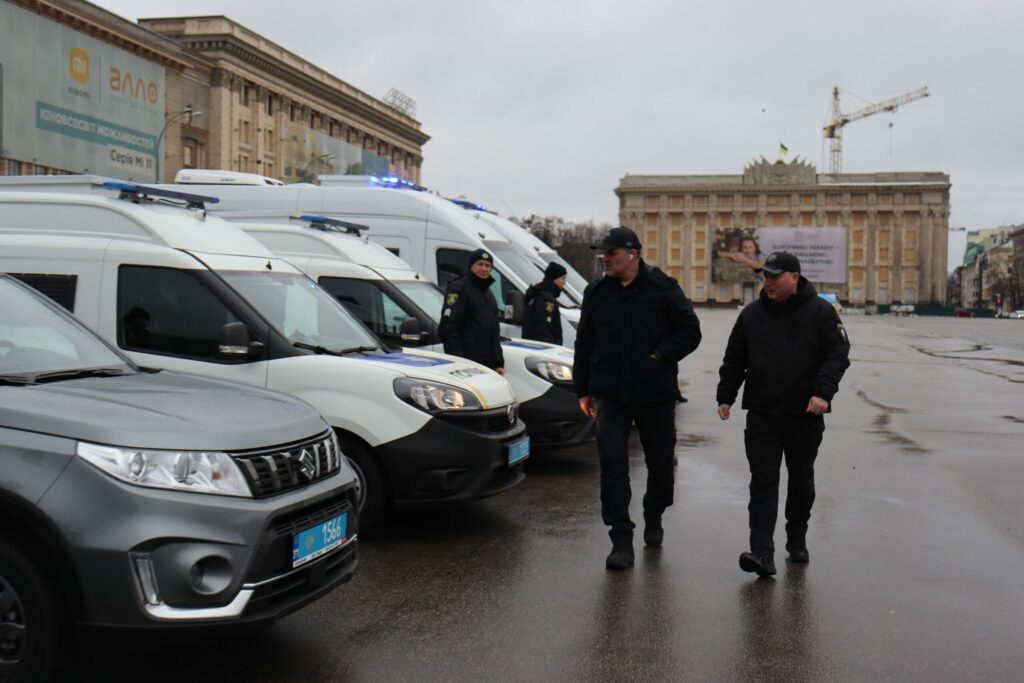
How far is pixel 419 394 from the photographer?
21.2 feet

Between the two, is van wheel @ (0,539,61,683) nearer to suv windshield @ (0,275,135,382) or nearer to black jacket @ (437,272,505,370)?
suv windshield @ (0,275,135,382)

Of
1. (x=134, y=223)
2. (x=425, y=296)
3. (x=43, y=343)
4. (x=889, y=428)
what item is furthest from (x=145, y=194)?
(x=889, y=428)

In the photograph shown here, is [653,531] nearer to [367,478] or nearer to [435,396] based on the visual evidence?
[435,396]

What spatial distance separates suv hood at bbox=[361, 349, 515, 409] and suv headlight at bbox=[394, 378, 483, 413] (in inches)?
1.7

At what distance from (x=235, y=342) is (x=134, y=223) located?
1.50 m

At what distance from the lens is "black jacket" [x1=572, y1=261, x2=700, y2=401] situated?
6137mm

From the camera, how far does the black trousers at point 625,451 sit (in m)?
6.12

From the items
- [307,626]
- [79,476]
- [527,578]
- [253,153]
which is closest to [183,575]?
[79,476]

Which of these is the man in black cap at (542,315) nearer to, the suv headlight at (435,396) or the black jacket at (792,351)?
the suv headlight at (435,396)

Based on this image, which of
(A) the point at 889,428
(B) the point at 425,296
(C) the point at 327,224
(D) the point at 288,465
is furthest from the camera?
(A) the point at 889,428

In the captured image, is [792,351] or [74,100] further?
[74,100]

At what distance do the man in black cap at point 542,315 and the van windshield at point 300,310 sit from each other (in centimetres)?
397

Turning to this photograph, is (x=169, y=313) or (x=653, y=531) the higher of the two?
(x=169, y=313)

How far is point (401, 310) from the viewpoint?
9.35 metres
